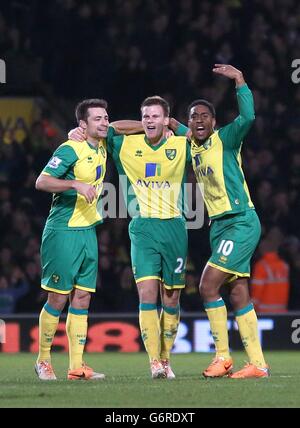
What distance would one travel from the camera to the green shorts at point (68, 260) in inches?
382

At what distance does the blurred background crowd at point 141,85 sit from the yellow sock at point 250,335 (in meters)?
5.64

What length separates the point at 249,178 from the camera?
16531 millimetres

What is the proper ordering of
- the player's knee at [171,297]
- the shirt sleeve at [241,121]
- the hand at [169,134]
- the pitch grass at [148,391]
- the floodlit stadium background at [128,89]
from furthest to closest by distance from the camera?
the floodlit stadium background at [128,89]
the hand at [169,134]
the player's knee at [171,297]
the shirt sleeve at [241,121]
the pitch grass at [148,391]

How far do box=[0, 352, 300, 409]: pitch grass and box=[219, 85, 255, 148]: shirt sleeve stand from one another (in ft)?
6.03

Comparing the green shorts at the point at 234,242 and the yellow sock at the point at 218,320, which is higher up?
the green shorts at the point at 234,242

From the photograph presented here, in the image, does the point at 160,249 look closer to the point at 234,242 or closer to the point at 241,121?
the point at 234,242

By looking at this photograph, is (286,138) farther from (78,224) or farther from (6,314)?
(78,224)

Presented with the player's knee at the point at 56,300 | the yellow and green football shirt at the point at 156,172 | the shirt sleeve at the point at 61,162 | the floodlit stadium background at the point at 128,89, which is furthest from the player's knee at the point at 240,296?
the floodlit stadium background at the point at 128,89

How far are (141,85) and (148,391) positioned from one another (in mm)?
9435

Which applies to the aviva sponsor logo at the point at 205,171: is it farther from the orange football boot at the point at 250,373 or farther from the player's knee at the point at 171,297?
the orange football boot at the point at 250,373

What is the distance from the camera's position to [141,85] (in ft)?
57.0

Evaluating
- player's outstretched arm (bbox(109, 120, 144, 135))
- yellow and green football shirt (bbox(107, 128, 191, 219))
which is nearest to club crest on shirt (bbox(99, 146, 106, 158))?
yellow and green football shirt (bbox(107, 128, 191, 219))

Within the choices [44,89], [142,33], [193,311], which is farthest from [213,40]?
[193,311]

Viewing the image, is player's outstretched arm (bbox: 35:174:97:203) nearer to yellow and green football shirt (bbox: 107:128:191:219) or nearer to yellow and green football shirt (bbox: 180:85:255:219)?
yellow and green football shirt (bbox: 107:128:191:219)
